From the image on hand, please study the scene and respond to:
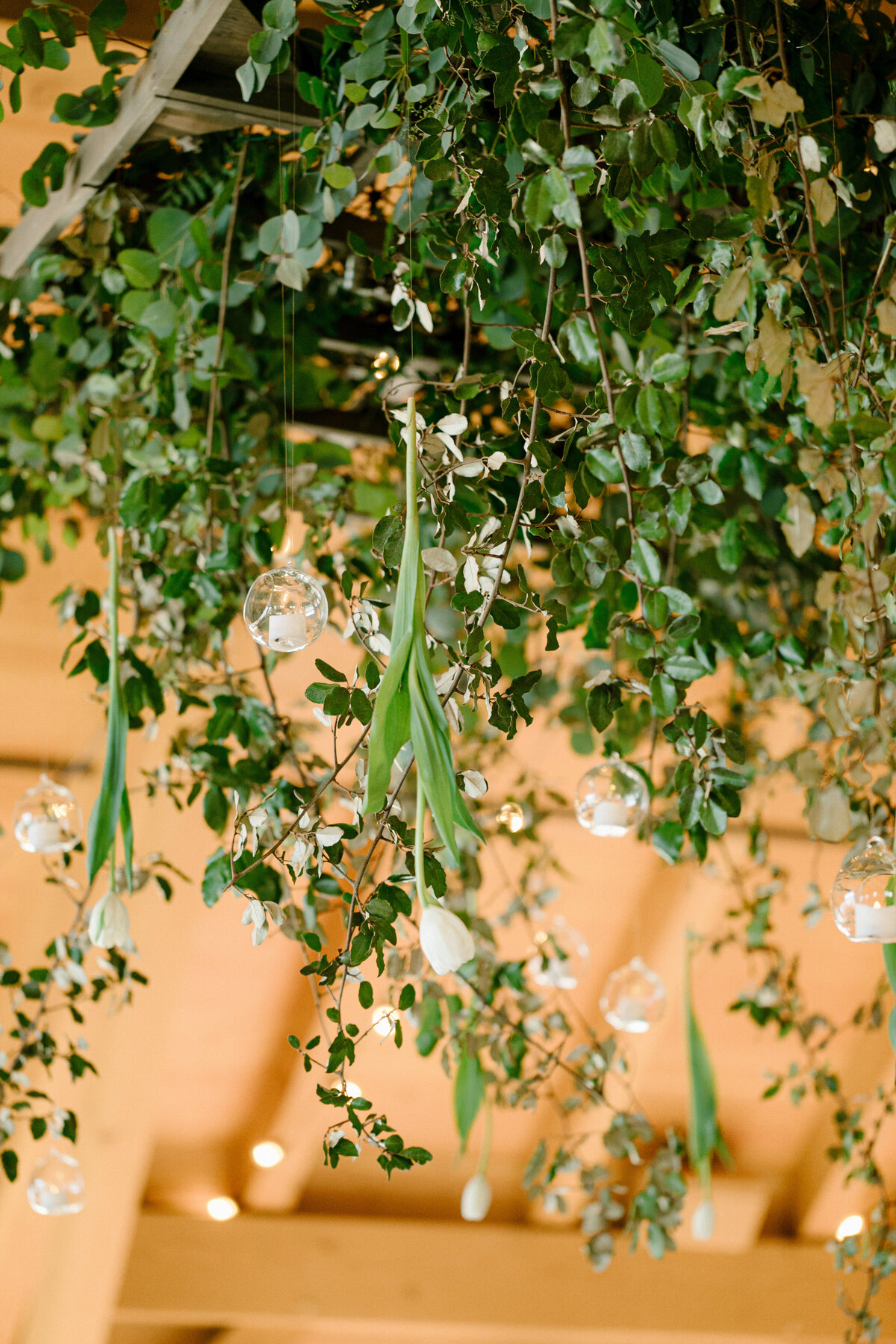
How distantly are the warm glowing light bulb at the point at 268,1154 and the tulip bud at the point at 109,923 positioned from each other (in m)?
3.70

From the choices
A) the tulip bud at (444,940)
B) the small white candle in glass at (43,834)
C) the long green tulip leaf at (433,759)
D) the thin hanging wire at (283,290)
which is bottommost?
the tulip bud at (444,940)

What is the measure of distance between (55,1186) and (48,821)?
62 cm

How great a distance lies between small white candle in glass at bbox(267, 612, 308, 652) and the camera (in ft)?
3.36

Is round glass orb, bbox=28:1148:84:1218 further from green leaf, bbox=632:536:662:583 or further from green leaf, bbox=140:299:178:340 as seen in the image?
green leaf, bbox=632:536:662:583

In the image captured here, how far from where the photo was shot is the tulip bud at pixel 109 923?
1.16 meters

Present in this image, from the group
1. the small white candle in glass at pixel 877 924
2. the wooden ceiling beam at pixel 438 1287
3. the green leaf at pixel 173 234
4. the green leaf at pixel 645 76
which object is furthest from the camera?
the wooden ceiling beam at pixel 438 1287

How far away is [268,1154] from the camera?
15.1ft

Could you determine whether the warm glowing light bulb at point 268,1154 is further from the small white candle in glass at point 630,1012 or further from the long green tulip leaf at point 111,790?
the long green tulip leaf at point 111,790

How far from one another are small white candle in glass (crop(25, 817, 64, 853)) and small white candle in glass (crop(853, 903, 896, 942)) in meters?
1.09

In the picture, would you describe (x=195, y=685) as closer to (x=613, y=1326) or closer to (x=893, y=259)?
(x=893, y=259)

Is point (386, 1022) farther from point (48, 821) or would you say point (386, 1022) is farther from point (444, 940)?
point (48, 821)

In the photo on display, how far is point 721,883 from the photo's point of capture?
4.17m

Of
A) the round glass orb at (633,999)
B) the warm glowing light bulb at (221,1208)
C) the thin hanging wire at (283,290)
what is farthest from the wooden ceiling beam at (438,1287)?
the thin hanging wire at (283,290)

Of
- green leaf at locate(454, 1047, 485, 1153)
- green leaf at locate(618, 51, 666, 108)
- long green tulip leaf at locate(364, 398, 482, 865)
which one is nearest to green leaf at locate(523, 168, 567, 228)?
green leaf at locate(618, 51, 666, 108)
